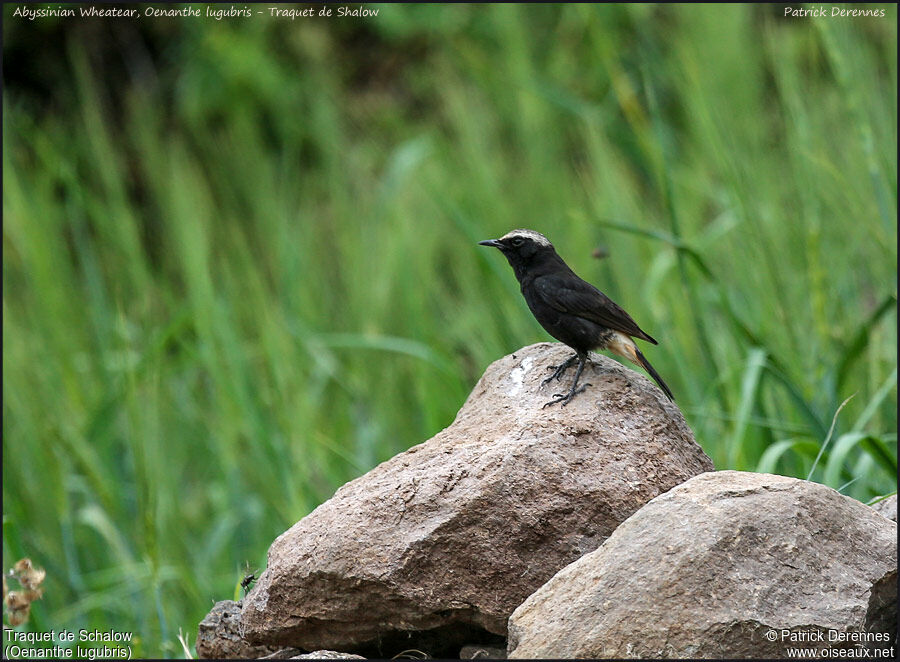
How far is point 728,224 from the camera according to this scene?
4.36 m

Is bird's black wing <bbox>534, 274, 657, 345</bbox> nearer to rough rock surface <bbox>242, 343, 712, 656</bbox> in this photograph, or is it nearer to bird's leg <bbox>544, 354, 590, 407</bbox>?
bird's leg <bbox>544, 354, 590, 407</bbox>

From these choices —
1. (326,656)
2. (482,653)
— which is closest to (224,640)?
(326,656)

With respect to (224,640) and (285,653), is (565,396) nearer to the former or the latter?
(285,653)

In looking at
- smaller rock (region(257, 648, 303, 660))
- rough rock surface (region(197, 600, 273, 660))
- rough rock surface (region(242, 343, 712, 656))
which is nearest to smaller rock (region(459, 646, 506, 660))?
rough rock surface (region(242, 343, 712, 656))

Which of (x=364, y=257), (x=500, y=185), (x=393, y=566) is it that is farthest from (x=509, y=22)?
(x=393, y=566)

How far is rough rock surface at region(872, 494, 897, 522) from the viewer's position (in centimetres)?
279

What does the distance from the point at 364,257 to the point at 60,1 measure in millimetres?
3208

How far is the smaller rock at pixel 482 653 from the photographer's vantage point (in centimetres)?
231

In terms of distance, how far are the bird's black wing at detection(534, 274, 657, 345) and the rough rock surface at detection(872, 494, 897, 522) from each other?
2.55 feet

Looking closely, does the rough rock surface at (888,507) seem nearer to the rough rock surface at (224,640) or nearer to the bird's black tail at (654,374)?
the bird's black tail at (654,374)

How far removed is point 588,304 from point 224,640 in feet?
4.49

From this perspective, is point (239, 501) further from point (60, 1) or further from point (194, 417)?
point (60, 1)

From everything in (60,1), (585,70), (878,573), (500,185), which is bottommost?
(878,573)

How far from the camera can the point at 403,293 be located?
5.42 m
